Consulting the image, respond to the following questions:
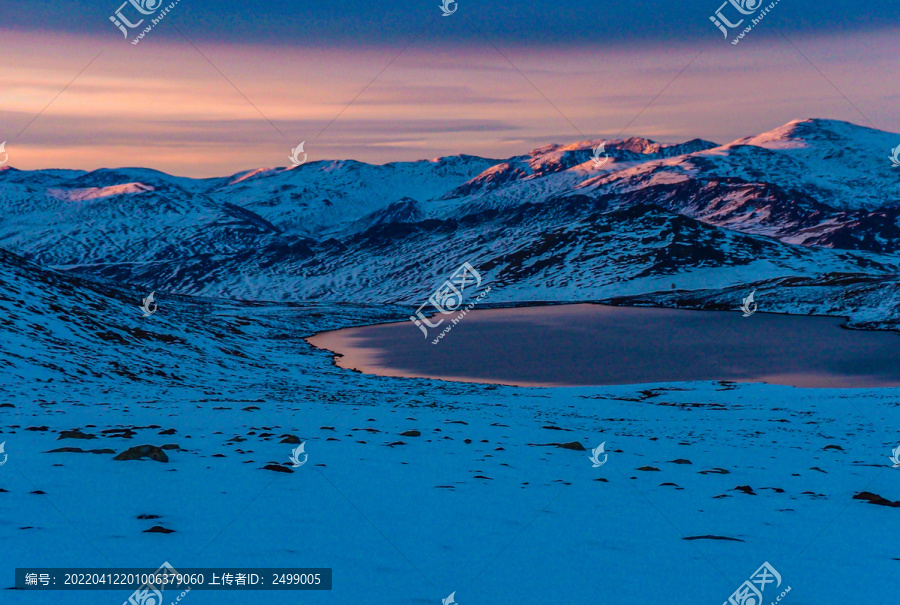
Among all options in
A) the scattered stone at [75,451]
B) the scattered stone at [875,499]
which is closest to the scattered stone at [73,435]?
the scattered stone at [75,451]

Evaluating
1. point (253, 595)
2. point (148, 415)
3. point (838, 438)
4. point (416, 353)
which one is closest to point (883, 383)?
point (838, 438)

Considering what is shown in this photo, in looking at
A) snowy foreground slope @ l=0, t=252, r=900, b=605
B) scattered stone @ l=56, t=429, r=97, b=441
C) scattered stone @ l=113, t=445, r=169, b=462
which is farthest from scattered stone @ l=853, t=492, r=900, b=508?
scattered stone @ l=56, t=429, r=97, b=441

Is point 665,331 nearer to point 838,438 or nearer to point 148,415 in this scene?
point 838,438

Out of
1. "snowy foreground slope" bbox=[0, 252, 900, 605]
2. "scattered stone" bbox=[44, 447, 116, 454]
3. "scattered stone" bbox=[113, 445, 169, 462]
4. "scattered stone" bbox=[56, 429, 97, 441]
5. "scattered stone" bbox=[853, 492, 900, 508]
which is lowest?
"scattered stone" bbox=[853, 492, 900, 508]

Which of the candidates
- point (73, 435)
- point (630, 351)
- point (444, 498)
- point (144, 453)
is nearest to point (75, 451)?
point (144, 453)

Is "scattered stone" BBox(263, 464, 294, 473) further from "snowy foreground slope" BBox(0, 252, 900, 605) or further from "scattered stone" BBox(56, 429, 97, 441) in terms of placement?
"scattered stone" BBox(56, 429, 97, 441)

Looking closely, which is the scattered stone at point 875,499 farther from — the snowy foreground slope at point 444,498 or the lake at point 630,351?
the lake at point 630,351
